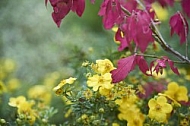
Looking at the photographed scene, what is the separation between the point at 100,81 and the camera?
165cm

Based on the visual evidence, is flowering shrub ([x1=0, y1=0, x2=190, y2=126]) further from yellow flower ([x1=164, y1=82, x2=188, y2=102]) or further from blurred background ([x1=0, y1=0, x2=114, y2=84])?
blurred background ([x1=0, y1=0, x2=114, y2=84])

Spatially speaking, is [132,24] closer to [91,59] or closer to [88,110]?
[88,110]

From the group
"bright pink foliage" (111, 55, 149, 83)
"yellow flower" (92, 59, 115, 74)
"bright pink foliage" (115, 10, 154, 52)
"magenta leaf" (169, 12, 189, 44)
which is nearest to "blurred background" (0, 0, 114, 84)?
"magenta leaf" (169, 12, 189, 44)

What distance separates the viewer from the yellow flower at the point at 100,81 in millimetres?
1636

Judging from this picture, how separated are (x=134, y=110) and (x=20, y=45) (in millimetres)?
2756

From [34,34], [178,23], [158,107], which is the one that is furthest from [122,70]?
[34,34]

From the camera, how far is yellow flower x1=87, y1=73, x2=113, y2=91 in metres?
1.64

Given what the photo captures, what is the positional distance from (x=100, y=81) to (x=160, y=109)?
25cm

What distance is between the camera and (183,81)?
2.34 metres

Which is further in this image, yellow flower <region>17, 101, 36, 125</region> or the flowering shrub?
yellow flower <region>17, 101, 36, 125</region>

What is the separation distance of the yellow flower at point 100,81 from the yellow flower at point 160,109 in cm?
19

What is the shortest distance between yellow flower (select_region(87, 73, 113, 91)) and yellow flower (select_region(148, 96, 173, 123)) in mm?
186

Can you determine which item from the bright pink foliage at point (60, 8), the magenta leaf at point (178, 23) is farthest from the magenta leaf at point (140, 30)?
the magenta leaf at point (178, 23)

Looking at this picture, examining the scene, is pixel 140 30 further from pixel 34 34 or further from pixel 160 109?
pixel 34 34
